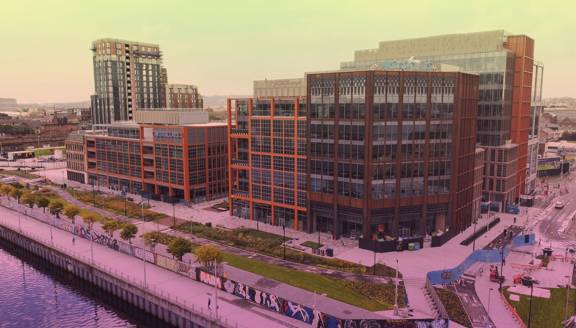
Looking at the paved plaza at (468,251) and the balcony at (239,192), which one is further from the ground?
the balcony at (239,192)

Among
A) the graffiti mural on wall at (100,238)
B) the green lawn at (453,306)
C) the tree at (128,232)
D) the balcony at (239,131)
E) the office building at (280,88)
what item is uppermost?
the office building at (280,88)

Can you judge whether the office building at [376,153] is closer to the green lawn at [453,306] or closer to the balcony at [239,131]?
the balcony at [239,131]

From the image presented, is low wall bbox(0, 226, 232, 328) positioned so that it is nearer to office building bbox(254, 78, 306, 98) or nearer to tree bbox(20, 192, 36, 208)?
tree bbox(20, 192, 36, 208)

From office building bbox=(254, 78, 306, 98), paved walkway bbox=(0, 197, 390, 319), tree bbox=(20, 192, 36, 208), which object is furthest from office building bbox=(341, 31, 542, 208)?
tree bbox=(20, 192, 36, 208)

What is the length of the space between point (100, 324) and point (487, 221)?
9856cm

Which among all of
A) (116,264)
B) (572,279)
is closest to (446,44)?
(572,279)

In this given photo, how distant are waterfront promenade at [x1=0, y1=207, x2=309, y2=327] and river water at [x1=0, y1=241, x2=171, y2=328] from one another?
5.31 m

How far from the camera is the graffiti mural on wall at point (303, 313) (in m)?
58.4

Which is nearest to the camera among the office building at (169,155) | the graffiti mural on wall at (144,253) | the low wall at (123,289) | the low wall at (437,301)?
the low wall at (437,301)

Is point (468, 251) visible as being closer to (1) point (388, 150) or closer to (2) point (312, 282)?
(1) point (388, 150)

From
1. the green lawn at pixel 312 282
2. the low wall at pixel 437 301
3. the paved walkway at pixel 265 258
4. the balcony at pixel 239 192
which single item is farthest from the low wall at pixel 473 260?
the balcony at pixel 239 192

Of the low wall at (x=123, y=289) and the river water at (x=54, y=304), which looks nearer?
the low wall at (x=123, y=289)

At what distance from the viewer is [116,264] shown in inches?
3396

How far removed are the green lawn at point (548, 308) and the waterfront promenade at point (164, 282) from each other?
34503mm
